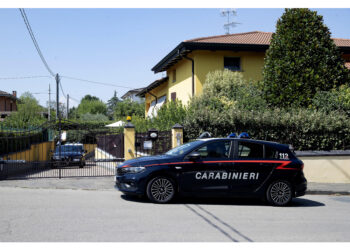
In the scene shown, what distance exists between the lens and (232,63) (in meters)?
23.4

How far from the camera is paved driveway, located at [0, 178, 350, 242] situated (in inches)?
249

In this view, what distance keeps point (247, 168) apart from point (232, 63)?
46.8 feet

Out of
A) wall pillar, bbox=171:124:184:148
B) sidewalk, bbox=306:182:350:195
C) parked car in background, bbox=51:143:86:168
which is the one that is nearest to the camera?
sidewalk, bbox=306:182:350:195

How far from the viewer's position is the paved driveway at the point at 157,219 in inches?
249

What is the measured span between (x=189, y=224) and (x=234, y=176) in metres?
2.96

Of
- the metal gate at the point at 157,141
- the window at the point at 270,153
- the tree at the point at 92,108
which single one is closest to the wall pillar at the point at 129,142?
the metal gate at the point at 157,141

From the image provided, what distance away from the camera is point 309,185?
13.9 meters

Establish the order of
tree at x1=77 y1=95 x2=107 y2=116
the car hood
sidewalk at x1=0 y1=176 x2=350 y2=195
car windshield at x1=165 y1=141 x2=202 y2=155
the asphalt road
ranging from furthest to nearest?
tree at x1=77 y1=95 x2=107 y2=116, sidewalk at x1=0 y1=176 x2=350 y2=195, car windshield at x1=165 y1=141 x2=202 y2=155, the car hood, the asphalt road

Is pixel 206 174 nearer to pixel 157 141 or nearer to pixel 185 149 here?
pixel 185 149

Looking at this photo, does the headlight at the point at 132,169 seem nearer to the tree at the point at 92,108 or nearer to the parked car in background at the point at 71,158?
the parked car in background at the point at 71,158

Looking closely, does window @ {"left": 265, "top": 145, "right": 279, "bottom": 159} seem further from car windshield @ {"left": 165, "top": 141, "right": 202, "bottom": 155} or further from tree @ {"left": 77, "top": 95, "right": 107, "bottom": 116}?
tree @ {"left": 77, "top": 95, "right": 107, "bottom": 116}

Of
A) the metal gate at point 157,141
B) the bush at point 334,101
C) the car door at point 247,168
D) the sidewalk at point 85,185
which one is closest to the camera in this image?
the car door at point 247,168

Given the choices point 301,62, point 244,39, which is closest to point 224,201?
point 301,62

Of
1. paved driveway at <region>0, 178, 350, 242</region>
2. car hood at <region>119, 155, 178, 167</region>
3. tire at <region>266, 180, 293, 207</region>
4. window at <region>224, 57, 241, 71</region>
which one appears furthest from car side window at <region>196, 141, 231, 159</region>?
window at <region>224, 57, 241, 71</region>
